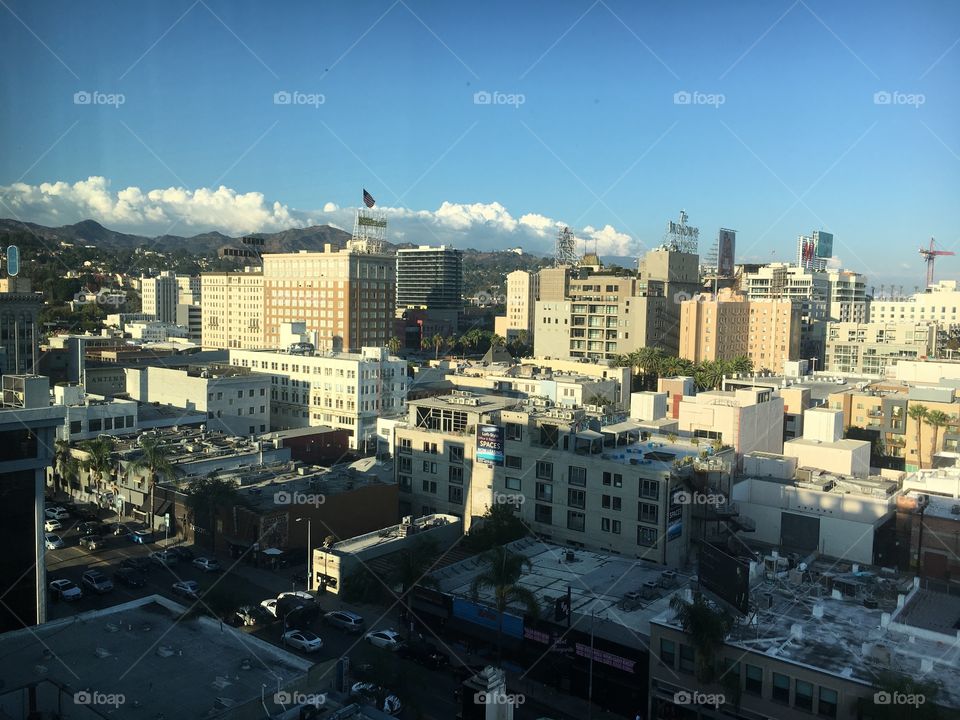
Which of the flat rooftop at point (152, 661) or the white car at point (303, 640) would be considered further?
the white car at point (303, 640)

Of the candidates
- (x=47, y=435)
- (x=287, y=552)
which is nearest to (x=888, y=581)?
(x=287, y=552)

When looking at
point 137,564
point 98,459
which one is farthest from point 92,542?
point 98,459

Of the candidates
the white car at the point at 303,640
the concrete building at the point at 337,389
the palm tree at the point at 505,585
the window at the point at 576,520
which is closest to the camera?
the palm tree at the point at 505,585

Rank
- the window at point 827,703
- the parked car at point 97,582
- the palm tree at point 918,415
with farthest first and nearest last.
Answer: the palm tree at point 918,415, the parked car at point 97,582, the window at point 827,703

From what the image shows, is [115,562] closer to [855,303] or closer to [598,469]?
[598,469]

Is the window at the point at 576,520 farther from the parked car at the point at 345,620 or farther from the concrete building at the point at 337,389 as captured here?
the concrete building at the point at 337,389

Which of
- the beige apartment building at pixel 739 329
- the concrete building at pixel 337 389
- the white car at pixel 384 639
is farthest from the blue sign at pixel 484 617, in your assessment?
the beige apartment building at pixel 739 329
